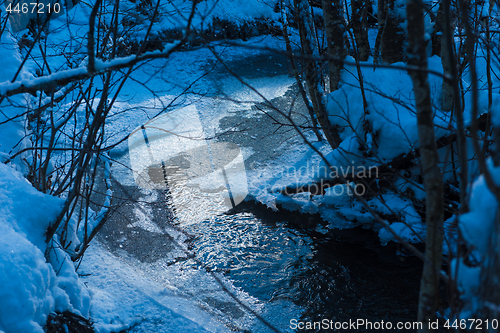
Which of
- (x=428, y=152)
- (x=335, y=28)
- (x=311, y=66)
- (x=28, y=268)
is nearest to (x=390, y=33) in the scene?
(x=335, y=28)

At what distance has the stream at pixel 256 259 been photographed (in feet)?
13.3

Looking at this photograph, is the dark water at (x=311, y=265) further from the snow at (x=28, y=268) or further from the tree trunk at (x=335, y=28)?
the tree trunk at (x=335, y=28)

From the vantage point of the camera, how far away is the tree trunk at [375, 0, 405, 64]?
230 inches

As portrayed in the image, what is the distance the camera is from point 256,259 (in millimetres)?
4945

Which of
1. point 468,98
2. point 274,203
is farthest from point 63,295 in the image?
point 468,98

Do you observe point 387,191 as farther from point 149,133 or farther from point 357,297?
point 149,133

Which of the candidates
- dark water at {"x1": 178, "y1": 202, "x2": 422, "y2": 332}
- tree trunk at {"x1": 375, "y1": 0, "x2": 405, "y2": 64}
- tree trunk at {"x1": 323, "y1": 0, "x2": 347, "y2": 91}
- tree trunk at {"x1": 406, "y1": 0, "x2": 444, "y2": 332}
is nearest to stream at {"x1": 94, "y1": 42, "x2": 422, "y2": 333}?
dark water at {"x1": 178, "y1": 202, "x2": 422, "y2": 332}

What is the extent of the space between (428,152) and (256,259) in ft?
12.6

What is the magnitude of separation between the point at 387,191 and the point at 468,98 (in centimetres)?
186

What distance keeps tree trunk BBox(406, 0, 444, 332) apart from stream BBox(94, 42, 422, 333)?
219 centimetres

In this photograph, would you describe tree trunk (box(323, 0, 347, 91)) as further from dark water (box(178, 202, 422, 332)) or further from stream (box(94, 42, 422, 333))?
dark water (box(178, 202, 422, 332))

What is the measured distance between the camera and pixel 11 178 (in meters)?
2.77

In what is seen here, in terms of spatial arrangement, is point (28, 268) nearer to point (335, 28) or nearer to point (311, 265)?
point (311, 265)

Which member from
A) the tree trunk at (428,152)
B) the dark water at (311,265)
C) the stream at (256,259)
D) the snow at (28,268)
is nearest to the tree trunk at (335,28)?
the stream at (256,259)
